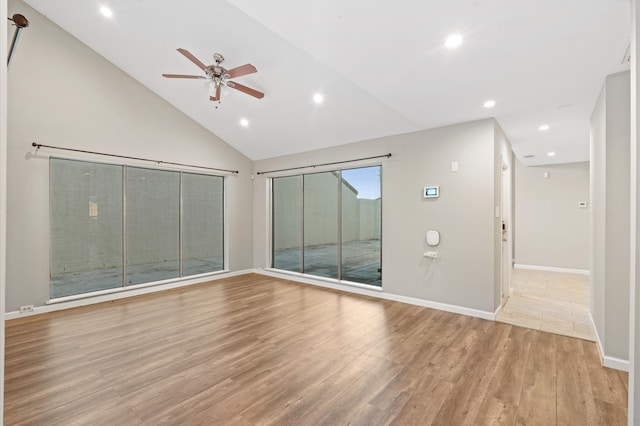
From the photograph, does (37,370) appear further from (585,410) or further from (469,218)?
(469,218)

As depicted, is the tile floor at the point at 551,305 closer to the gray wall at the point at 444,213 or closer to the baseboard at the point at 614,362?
the gray wall at the point at 444,213

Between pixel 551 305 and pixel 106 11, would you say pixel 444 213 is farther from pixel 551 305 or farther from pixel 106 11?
pixel 106 11

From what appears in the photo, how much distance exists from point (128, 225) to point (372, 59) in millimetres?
4658

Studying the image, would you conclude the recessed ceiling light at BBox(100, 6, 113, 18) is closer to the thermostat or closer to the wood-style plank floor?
the wood-style plank floor

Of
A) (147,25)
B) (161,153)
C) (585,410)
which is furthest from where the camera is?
(161,153)

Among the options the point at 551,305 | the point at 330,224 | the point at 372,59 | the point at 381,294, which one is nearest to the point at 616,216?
the point at 551,305

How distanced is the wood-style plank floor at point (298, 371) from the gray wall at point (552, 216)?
4.59 metres

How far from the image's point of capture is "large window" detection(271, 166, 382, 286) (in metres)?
5.29

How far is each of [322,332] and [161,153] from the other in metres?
4.15

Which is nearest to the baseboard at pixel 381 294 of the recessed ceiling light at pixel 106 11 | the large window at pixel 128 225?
the large window at pixel 128 225

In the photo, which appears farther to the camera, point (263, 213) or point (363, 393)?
point (263, 213)

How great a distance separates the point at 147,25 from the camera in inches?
145

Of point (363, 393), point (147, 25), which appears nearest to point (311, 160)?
point (147, 25)

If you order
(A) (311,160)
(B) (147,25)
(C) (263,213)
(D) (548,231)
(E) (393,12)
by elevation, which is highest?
(B) (147,25)
